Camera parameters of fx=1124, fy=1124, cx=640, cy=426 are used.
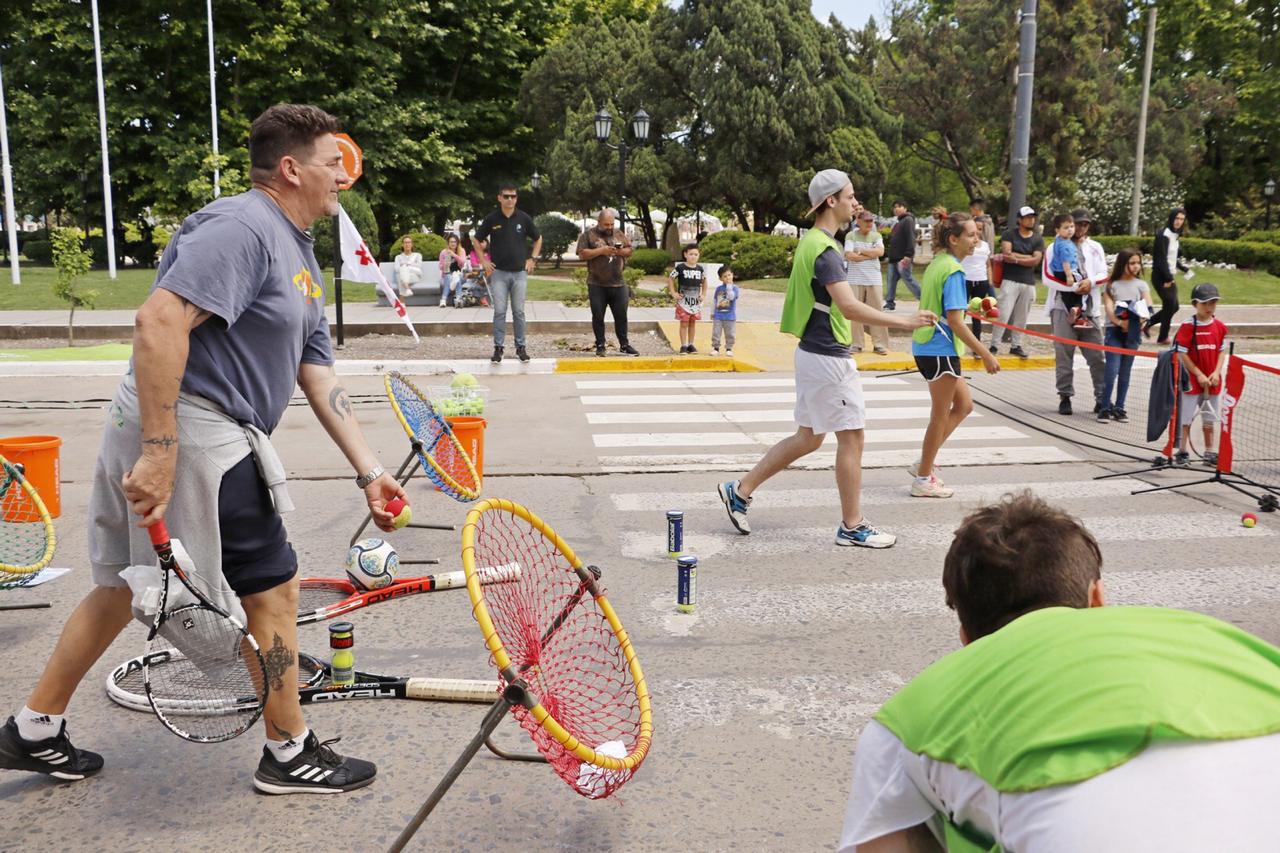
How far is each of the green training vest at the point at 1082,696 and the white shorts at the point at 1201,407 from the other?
786 centimetres

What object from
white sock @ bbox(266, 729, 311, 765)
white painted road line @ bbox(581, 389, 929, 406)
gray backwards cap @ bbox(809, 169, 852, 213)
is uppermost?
gray backwards cap @ bbox(809, 169, 852, 213)

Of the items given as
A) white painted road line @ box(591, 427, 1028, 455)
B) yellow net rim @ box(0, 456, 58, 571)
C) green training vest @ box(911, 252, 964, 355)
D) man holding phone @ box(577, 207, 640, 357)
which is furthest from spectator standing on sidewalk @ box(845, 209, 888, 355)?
yellow net rim @ box(0, 456, 58, 571)

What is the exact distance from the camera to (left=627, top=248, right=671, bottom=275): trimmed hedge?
108 feet

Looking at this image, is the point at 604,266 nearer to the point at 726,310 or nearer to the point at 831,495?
the point at 726,310

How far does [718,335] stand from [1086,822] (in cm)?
1439

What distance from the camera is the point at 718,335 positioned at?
1572 centimetres

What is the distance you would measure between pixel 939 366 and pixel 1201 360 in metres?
2.69

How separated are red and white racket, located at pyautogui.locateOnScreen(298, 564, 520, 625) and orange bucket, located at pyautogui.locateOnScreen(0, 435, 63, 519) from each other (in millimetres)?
1806

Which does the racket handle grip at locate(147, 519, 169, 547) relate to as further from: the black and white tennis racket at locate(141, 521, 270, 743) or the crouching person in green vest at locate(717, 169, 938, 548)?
the crouching person in green vest at locate(717, 169, 938, 548)

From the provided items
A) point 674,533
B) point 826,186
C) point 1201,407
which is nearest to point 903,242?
point 1201,407

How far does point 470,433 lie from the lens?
7363mm

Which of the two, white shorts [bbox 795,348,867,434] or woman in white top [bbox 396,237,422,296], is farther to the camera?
woman in white top [bbox 396,237,422,296]

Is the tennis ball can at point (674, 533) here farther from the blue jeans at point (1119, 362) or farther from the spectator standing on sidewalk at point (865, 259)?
the spectator standing on sidewalk at point (865, 259)

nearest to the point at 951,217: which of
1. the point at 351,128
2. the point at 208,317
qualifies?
the point at 208,317
